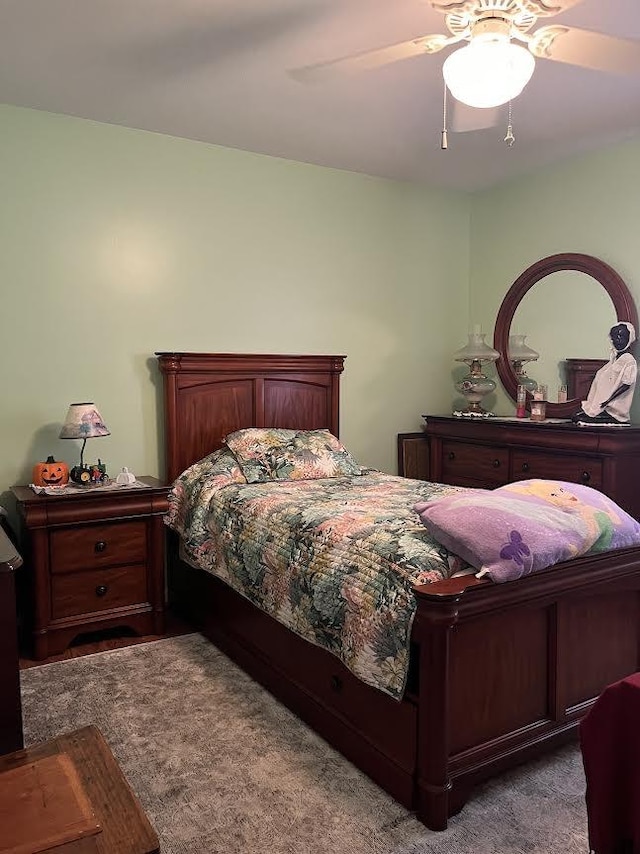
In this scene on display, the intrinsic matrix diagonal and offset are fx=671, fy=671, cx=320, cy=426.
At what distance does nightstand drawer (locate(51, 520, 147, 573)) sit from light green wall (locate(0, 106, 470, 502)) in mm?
489

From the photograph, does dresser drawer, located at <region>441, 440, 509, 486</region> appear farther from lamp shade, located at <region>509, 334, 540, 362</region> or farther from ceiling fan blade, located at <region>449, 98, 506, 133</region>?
ceiling fan blade, located at <region>449, 98, 506, 133</region>

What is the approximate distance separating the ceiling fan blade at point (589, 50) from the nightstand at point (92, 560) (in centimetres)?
247

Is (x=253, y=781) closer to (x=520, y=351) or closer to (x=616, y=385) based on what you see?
(x=616, y=385)

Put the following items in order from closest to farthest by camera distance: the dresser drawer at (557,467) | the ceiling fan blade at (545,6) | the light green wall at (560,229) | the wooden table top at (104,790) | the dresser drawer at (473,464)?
the wooden table top at (104,790) → the ceiling fan blade at (545,6) → the dresser drawer at (557,467) → the light green wall at (560,229) → the dresser drawer at (473,464)

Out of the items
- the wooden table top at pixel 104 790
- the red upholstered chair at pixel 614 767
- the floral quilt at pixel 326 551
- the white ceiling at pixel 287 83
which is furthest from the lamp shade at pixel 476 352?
the wooden table top at pixel 104 790

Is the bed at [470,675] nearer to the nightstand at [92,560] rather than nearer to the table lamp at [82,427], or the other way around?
the nightstand at [92,560]

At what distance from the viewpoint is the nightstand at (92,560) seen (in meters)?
3.03

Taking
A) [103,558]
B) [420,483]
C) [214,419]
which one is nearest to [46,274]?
[214,419]

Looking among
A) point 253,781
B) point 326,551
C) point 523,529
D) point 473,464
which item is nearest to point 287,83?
point 326,551

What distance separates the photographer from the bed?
1885 mm

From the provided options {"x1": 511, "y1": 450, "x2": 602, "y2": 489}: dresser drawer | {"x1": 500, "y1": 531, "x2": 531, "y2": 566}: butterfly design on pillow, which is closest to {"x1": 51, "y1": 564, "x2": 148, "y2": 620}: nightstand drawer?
{"x1": 500, "y1": 531, "x2": 531, "y2": 566}: butterfly design on pillow

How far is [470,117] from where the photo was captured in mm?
3275

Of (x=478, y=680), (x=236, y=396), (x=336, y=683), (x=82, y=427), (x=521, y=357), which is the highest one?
(x=521, y=357)

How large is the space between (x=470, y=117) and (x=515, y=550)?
229 cm
